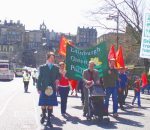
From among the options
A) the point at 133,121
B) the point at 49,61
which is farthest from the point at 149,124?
the point at 49,61

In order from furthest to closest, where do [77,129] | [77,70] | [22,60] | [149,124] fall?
[22,60] < [77,70] < [149,124] < [77,129]

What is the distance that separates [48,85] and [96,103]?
202 cm

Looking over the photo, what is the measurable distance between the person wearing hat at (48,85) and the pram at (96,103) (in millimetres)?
1691

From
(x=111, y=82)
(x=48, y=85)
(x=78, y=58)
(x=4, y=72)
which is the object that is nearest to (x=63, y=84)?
(x=111, y=82)

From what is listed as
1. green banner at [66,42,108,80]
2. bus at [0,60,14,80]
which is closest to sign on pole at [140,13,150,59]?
green banner at [66,42,108,80]

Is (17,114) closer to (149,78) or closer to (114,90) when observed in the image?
(114,90)

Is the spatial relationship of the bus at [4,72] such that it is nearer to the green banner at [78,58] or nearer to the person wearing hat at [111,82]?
the green banner at [78,58]

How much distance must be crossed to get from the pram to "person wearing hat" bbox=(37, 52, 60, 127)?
1.69m

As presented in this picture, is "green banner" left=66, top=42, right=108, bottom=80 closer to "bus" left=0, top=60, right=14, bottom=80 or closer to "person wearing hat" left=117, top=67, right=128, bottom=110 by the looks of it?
"person wearing hat" left=117, top=67, right=128, bottom=110

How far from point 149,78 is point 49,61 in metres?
25.5

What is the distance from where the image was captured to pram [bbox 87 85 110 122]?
14.0 metres

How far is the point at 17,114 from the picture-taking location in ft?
52.4

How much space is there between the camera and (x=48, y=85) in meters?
12.7

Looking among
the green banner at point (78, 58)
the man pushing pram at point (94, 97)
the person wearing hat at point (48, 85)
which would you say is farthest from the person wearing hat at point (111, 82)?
the person wearing hat at point (48, 85)
